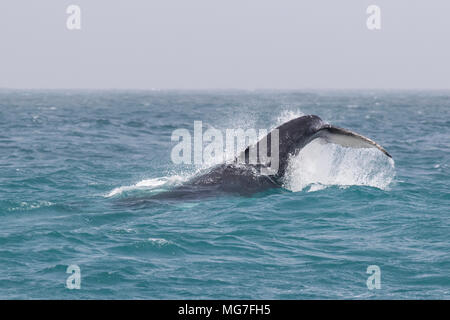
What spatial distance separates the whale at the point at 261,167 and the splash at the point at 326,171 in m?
0.24

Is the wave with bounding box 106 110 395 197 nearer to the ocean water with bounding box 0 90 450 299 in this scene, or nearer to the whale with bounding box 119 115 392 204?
the ocean water with bounding box 0 90 450 299

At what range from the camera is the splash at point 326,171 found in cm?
1554

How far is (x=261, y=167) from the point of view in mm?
15398

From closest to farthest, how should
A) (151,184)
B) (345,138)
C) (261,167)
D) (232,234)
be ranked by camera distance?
1. (232,234)
2. (345,138)
3. (261,167)
4. (151,184)

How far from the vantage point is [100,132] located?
39000 millimetres

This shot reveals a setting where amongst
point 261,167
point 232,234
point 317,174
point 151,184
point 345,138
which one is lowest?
point 232,234

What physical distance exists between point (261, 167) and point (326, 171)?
2954 mm

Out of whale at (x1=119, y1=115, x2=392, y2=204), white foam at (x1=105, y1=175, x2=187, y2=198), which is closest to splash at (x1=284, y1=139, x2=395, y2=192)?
whale at (x1=119, y1=115, x2=392, y2=204)

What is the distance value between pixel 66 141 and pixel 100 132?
20.8 ft

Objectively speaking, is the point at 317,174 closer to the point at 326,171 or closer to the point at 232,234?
the point at 326,171

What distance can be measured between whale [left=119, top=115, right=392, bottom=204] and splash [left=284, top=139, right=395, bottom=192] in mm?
237

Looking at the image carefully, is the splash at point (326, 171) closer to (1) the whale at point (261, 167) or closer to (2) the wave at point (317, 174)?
(2) the wave at point (317, 174)

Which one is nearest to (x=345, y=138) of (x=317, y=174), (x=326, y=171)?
(x=317, y=174)
